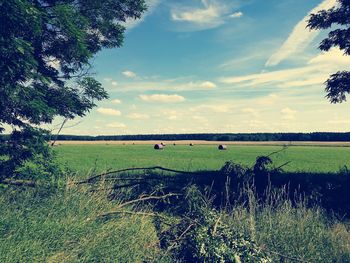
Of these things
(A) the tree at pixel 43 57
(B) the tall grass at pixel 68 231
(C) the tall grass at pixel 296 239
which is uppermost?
(A) the tree at pixel 43 57

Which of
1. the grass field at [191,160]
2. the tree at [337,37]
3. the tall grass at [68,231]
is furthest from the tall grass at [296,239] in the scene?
the tree at [337,37]

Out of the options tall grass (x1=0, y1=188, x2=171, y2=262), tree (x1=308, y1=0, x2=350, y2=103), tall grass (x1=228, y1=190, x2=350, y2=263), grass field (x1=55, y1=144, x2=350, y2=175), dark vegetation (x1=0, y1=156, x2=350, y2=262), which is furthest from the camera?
grass field (x1=55, y1=144, x2=350, y2=175)

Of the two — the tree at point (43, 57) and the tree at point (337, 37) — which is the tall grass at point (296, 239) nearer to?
the tree at point (43, 57)

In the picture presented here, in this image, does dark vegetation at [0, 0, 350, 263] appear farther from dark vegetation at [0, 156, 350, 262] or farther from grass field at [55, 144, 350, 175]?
grass field at [55, 144, 350, 175]

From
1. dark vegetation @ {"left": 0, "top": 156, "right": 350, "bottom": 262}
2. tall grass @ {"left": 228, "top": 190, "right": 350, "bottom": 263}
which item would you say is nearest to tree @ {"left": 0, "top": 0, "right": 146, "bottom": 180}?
dark vegetation @ {"left": 0, "top": 156, "right": 350, "bottom": 262}

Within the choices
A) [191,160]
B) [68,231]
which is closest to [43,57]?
[191,160]

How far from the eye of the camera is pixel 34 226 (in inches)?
176

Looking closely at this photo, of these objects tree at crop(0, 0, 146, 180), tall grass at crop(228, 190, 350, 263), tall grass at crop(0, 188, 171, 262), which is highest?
tree at crop(0, 0, 146, 180)

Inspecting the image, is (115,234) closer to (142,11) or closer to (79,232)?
(79,232)

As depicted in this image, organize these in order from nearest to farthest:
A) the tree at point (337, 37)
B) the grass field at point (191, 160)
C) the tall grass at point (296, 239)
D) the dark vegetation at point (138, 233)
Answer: the dark vegetation at point (138, 233), the tall grass at point (296, 239), the tree at point (337, 37), the grass field at point (191, 160)

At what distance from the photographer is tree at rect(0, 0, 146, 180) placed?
727cm

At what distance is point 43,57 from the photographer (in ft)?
38.3

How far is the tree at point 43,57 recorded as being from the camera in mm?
7266

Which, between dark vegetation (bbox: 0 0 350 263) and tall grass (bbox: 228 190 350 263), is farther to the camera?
tall grass (bbox: 228 190 350 263)
